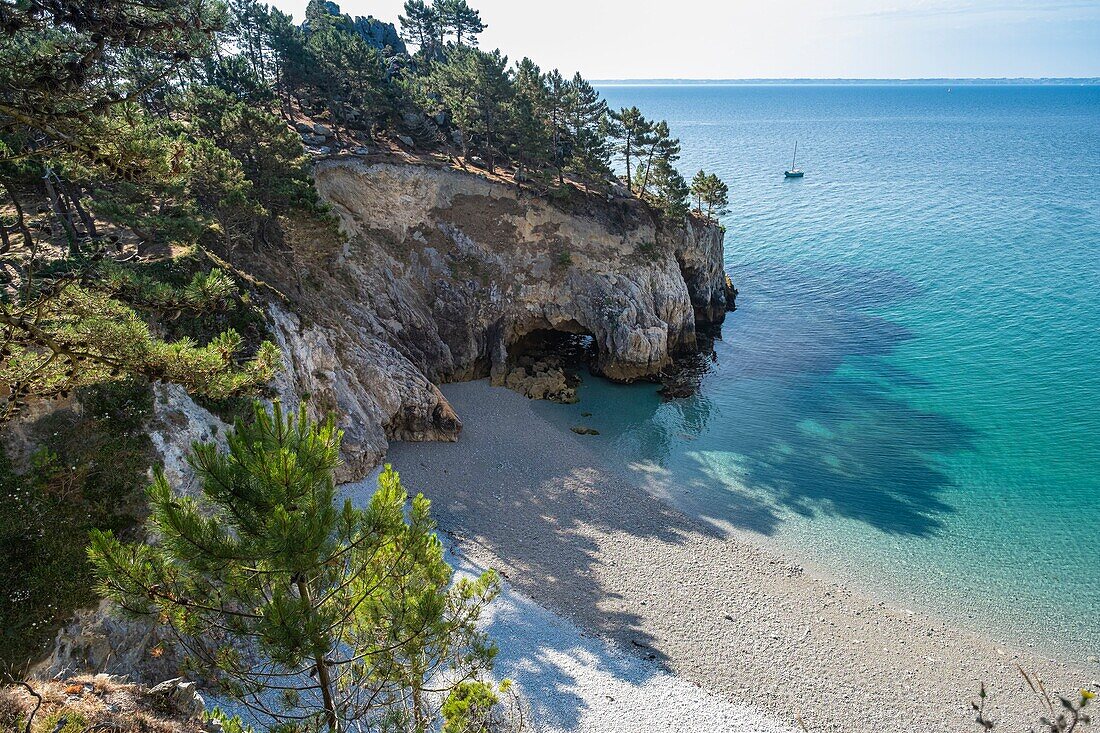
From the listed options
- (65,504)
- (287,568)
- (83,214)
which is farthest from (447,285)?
(287,568)

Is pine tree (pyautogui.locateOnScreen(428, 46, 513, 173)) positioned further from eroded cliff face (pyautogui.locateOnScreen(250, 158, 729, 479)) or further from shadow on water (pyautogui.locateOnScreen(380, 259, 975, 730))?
shadow on water (pyautogui.locateOnScreen(380, 259, 975, 730))

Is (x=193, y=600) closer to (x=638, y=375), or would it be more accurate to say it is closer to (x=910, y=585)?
(x=910, y=585)

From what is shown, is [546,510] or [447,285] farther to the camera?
[447,285]

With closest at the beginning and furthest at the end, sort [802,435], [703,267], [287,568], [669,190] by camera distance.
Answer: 1. [287,568]
2. [802,435]
3. [669,190]
4. [703,267]

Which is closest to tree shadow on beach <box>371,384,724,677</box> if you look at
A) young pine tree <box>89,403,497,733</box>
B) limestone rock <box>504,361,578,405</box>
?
limestone rock <box>504,361,578,405</box>

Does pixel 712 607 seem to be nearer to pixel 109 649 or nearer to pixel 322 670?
pixel 322 670

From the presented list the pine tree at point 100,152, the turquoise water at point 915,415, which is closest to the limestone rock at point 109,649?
the pine tree at point 100,152

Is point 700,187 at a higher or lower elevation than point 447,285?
higher
